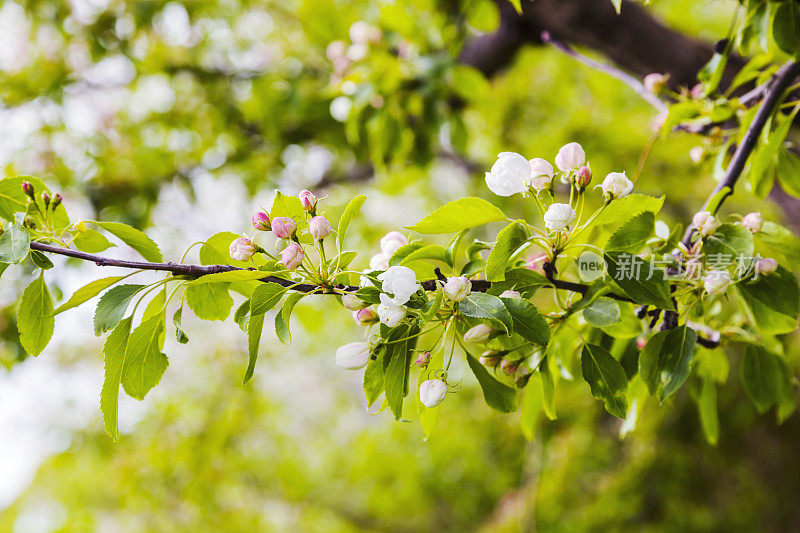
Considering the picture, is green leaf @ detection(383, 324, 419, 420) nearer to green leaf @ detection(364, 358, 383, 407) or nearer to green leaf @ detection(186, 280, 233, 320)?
green leaf @ detection(364, 358, 383, 407)

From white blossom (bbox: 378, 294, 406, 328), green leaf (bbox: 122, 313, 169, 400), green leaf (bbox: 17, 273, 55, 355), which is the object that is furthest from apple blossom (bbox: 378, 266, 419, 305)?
green leaf (bbox: 17, 273, 55, 355)

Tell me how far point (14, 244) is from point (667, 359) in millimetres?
589

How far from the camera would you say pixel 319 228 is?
52cm

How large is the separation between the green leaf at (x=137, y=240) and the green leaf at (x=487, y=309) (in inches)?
11.1

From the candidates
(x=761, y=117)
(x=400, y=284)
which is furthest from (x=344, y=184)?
(x=400, y=284)

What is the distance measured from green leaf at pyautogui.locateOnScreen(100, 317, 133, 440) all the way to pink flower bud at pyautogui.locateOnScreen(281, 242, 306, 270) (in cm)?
17

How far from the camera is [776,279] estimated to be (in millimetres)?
561

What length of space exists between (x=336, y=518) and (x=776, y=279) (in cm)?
295

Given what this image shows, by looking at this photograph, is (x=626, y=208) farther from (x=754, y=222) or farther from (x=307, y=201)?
(x=307, y=201)

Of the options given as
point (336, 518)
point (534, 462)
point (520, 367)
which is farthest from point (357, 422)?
point (520, 367)

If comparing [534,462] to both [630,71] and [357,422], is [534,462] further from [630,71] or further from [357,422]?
[357,422]

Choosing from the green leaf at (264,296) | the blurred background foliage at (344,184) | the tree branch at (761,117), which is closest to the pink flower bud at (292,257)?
the green leaf at (264,296)

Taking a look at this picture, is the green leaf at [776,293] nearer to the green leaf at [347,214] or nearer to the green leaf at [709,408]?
the green leaf at [709,408]

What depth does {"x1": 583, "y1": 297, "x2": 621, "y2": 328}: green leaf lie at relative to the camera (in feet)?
1.63
